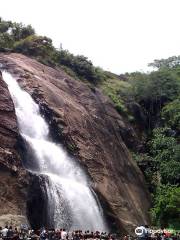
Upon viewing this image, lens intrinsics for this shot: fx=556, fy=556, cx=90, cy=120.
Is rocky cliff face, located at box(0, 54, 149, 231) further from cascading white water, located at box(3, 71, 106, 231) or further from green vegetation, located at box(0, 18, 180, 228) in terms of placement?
green vegetation, located at box(0, 18, 180, 228)

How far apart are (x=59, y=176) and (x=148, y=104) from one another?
2677cm

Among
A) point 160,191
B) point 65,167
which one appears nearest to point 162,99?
point 160,191

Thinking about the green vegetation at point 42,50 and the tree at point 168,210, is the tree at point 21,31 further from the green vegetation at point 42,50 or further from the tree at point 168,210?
the tree at point 168,210

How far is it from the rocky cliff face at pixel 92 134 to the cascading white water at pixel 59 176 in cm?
91

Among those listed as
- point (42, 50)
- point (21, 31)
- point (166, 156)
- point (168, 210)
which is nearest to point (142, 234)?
point (168, 210)

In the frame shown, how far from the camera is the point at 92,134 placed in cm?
4062

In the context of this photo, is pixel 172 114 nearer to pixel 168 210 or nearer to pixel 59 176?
pixel 168 210

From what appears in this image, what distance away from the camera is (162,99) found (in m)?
59.0

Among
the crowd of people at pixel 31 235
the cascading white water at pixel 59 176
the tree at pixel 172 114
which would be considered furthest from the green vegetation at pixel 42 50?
the crowd of people at pixel 31 235

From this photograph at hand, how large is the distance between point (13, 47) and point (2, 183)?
2489cm

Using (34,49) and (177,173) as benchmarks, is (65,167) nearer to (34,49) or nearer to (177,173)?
(177,173)

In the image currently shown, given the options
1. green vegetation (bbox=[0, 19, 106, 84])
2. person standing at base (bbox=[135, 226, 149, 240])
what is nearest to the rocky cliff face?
green vegetation (bbox=[0, 19, 106, 84])

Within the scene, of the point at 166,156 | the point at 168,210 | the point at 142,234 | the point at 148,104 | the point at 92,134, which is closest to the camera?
the point at 142,234

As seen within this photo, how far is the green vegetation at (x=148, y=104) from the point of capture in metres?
44.0
